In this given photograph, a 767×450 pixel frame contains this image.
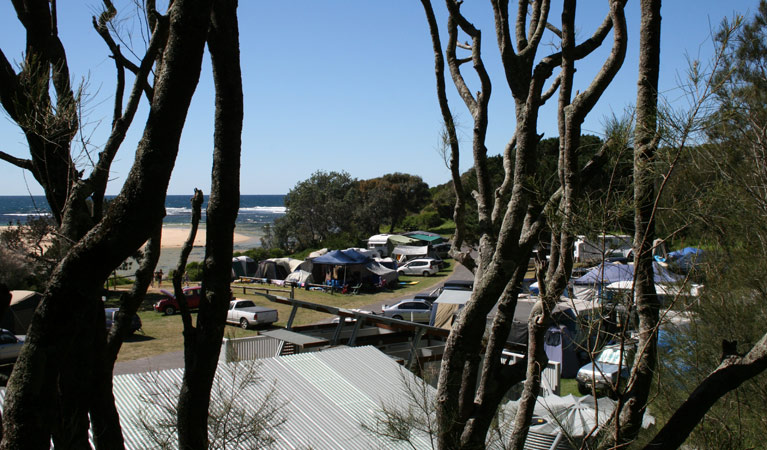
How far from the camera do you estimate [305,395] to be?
7.12 meters

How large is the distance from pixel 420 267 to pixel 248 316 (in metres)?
20.8

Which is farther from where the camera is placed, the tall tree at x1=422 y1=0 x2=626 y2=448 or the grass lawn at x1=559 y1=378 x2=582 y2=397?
the grass lawn at x1=559 y1=378 x2=582 y2=397

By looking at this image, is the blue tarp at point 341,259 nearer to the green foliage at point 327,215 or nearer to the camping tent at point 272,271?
the camping tent at point 272,271

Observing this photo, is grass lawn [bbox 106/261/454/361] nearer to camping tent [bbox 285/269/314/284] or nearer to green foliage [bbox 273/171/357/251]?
camping tent [bbox 285/269/314/284]

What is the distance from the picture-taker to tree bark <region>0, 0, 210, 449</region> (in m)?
2.45

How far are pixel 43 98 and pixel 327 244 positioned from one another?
44.3m

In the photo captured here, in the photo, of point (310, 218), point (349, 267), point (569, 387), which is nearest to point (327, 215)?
point (310, 218)

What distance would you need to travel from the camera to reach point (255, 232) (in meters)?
93.4

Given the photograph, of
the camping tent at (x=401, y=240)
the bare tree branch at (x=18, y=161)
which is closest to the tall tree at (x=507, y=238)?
the bare tree branch at (x=18, y=161)

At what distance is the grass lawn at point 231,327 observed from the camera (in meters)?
18.3

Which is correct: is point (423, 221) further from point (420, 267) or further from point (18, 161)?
point (18, 161)

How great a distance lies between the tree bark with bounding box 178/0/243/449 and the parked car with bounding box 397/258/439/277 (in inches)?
1513

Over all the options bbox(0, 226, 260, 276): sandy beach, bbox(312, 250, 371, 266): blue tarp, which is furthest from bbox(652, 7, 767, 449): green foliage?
bbox(0, 226, 260, 276): sandy beach

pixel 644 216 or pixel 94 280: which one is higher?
pixel 644 216
